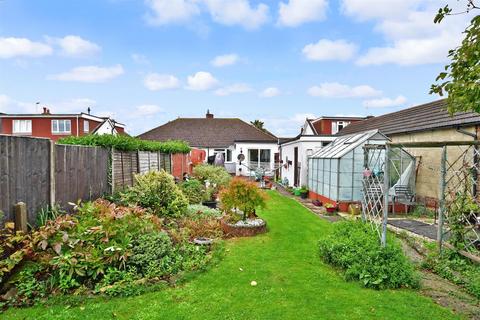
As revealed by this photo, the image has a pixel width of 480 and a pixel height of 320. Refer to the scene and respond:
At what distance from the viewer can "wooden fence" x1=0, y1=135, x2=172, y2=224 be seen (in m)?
5.11

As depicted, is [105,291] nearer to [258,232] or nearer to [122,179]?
[258,232]

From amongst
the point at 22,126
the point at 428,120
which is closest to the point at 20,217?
the point at 428,120

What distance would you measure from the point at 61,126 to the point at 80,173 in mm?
29141

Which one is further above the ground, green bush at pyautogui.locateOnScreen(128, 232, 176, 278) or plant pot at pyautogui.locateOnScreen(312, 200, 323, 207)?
green bush at pyautogui.locateOnScreen(128, 232, 176, 278)

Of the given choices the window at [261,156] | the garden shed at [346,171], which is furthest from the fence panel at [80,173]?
the window at [261,156]

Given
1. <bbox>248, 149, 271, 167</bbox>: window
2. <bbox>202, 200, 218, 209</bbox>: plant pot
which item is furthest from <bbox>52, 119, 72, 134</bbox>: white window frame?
<bbox>202, 200, 218, 209</bbox>: plant pot

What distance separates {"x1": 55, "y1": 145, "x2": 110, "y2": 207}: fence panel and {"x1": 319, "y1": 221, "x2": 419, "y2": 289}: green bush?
5914 millimetres

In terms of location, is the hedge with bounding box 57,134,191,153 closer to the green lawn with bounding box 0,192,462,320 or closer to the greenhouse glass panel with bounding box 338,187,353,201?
the green lawn with bounding box 0,192,462,320

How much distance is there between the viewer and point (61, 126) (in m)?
32.3

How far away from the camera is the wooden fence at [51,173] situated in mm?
5109

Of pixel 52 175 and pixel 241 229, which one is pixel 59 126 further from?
pixel 241 229

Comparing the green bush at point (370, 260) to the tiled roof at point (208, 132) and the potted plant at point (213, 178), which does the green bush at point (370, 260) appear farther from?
the tiled roof at point (208, 132)

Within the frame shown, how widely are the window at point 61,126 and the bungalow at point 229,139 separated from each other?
787cm

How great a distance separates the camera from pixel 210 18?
1162cm
